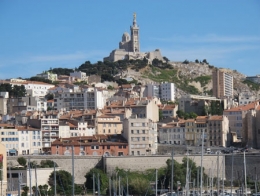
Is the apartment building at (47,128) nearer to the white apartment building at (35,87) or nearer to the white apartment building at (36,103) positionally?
the white apartment building at (36,103)

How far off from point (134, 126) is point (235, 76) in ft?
214

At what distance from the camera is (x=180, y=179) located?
1885 inches

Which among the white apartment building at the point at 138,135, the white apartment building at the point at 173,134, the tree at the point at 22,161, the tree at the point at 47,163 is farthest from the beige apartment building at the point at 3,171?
the white apartment building at the point at 173,134

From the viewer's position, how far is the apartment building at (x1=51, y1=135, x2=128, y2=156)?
57719mm

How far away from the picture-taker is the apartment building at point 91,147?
57719mm

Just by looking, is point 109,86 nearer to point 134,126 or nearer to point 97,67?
point 97,67

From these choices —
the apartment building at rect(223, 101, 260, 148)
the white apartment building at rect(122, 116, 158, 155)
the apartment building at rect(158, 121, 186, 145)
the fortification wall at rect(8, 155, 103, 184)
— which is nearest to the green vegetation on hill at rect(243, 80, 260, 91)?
the apartment building at rect(223, 101, 260, 148)

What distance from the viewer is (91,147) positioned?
58031 mm

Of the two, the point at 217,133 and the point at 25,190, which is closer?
the point at 25,190

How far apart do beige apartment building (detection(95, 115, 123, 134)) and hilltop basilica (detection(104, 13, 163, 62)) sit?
4735 centimetres

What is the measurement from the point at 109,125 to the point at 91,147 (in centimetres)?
890

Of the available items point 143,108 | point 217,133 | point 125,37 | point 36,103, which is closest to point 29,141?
point 217,133

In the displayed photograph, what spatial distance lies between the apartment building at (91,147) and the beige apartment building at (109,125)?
704cm

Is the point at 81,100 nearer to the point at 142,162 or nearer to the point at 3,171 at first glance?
the point at 142,162
